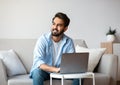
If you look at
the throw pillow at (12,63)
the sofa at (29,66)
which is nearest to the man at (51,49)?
the sofa at (29,66)

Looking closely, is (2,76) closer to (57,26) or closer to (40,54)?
(40,54)

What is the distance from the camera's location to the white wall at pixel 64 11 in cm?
434

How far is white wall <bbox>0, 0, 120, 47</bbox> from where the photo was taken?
4.34m

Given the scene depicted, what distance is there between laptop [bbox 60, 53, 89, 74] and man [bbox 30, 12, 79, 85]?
156 millimetres

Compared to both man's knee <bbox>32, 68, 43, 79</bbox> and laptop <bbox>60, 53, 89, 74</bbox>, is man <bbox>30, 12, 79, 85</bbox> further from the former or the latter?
laptop <bbox>60, 53, 89, 74</bbox>

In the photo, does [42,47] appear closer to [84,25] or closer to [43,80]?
[43,80]

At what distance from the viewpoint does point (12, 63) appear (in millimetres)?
3021

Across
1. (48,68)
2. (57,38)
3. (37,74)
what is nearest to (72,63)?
(48,68)

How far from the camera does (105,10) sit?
480 cm

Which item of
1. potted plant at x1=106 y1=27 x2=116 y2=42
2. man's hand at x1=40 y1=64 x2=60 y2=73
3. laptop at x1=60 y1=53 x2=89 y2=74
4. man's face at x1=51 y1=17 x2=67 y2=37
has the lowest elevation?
man's hand at x1=40 y1=64 x2=60 y2=73

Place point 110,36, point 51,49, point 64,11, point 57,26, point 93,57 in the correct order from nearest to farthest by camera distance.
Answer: point 57,26, point 51,49, point 93,57, point 64,11, point 110,36

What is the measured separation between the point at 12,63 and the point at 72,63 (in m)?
0.94

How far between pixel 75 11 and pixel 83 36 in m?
0.46

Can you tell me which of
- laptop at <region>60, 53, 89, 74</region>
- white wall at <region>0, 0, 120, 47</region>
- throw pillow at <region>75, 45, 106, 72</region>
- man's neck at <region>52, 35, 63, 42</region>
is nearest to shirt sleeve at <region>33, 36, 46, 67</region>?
man's neck at <region>52, 35, 63, 42</region>
